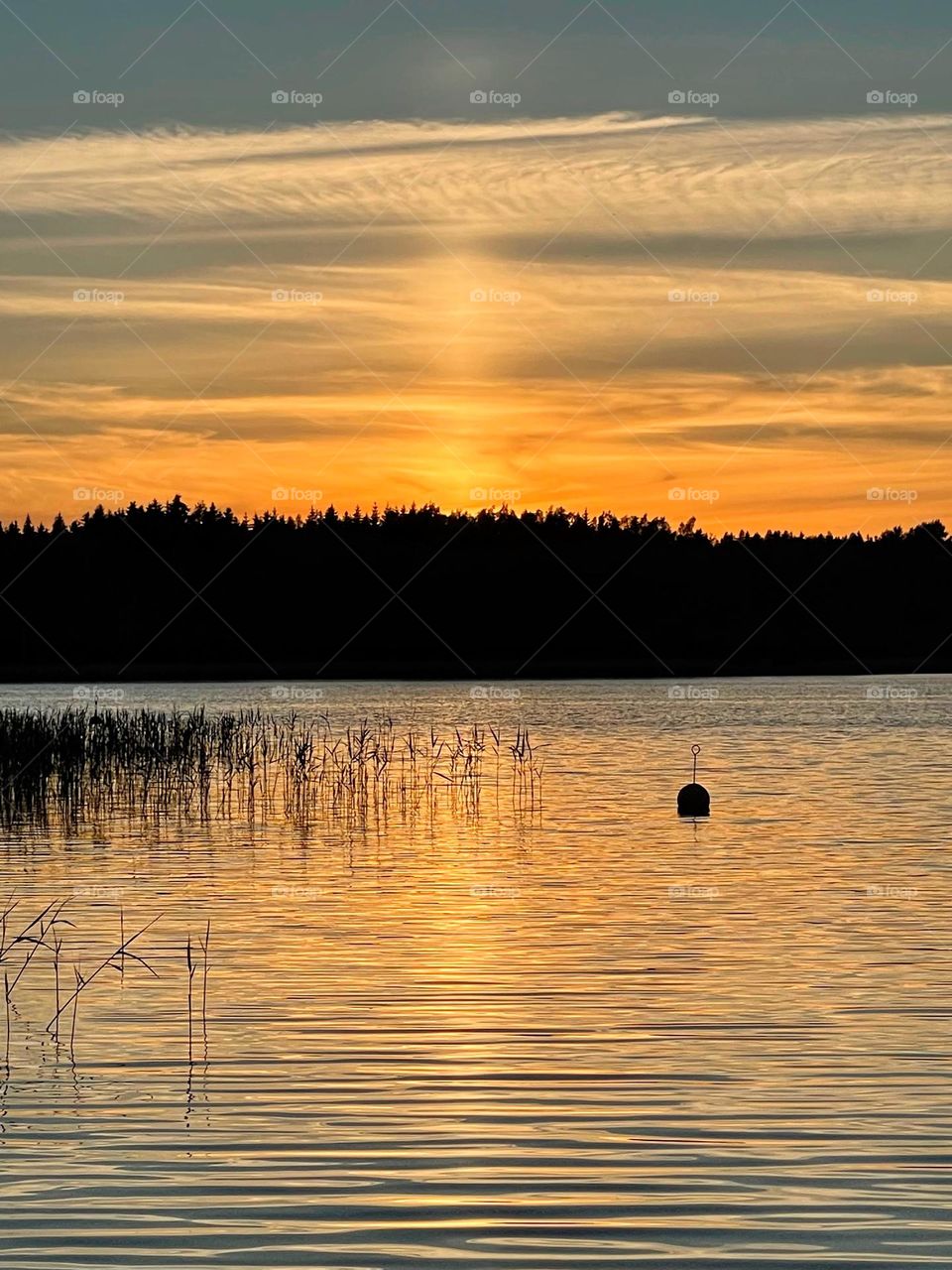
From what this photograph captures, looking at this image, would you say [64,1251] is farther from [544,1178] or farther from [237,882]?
[237,882]

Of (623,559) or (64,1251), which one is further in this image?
(623,559)

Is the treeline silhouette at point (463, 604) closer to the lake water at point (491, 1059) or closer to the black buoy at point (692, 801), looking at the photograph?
the black buoy at point (692, 801)

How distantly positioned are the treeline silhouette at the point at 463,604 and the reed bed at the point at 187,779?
9734cm

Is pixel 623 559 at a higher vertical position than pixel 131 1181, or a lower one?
higher

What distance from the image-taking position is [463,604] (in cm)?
15375

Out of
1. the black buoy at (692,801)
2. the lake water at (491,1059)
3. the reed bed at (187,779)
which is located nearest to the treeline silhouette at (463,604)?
the reed bed at (187,779)

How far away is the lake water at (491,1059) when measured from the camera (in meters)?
8.55

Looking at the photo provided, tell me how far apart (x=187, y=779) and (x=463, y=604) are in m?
117

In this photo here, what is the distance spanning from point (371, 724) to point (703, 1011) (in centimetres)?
4898

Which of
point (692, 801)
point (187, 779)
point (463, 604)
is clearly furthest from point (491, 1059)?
point (463, 604)

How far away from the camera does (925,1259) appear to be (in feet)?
26.1

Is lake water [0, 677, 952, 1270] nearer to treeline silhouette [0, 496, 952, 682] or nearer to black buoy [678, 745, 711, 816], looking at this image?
black buoy [678, 745, 711, 816]

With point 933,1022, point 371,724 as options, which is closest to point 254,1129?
point 933,1022

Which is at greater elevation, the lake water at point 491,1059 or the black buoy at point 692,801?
the black buoy at point 692,801
